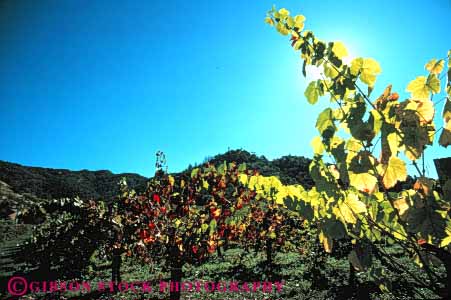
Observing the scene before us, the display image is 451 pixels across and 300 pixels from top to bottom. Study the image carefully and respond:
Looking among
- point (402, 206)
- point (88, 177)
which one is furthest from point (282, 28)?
point (88, 177)

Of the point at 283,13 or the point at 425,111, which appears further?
the point at 283,13

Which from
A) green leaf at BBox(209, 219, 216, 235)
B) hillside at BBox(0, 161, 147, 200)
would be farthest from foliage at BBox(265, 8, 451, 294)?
hillside at BBox(0, 161, 147, 200)

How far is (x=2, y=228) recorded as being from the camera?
4247cm

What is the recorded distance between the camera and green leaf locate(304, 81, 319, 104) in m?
1.51

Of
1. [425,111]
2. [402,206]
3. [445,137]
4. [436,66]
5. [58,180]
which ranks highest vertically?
[58,180]

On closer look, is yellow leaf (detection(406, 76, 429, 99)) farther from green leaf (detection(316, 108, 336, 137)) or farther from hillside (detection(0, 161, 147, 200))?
hillside (detection(0, 161, 147, 200))

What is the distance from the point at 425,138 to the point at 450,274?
2.29ft

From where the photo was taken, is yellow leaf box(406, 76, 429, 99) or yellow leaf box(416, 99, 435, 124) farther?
yellow leaf box(406, 76, 429, 99)

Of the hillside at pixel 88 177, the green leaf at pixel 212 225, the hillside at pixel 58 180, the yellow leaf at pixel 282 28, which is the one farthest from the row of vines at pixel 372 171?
the hillside at pixel 58 180

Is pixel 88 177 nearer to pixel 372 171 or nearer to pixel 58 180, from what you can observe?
pixel 58 180

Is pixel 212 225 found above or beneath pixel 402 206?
beneath

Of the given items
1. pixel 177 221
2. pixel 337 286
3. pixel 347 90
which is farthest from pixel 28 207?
pixel 337 286

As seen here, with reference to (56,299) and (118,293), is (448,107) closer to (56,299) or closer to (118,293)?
(118,293)

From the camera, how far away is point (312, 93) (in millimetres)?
1530
